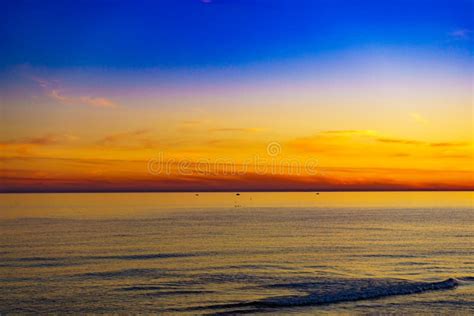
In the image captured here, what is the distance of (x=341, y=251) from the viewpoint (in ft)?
182

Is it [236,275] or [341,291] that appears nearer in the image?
[341,291]

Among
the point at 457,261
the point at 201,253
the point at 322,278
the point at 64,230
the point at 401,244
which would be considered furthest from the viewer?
the point at 64,230

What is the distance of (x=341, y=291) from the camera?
3584 cm

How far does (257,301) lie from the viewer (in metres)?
33.2

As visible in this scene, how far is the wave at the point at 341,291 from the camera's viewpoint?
32.8 meters

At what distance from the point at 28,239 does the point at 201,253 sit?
82.2ft

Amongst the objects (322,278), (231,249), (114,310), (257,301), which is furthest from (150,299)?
(231,249)

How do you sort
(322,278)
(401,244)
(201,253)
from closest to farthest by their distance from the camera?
(322,278) → (201,253) → (401,244)

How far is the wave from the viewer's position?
108ft

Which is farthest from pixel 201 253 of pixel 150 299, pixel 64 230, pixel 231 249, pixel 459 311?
pixel 64 230

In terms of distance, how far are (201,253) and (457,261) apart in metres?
23.9

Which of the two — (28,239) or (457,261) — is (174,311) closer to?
(457,261)

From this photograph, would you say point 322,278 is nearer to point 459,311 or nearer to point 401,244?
point 459,311

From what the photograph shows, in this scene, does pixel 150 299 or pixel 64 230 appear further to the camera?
pixel 64 230
